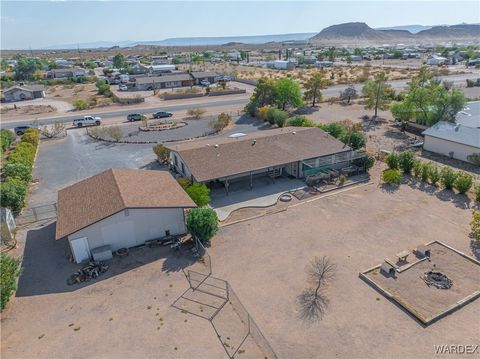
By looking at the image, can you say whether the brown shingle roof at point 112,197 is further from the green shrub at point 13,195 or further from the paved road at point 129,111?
the paved road at point 129,111

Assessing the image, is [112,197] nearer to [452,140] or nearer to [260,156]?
[260,156]

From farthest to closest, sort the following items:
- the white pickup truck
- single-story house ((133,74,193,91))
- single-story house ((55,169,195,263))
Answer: single-story house ((133,74,193,91)), the white pickup truck, single-story house ((55,169,195,263))

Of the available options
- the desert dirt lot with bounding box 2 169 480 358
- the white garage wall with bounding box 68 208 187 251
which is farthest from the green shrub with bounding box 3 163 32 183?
the white garage wall with bounding box 68 208 187 251

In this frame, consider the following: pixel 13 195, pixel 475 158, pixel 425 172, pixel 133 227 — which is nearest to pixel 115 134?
pixel 13 195

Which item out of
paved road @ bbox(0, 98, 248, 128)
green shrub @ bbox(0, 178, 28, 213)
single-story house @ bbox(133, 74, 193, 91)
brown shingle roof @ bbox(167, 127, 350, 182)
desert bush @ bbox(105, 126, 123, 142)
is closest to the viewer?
green shrub @ bbox(0, 178, 28, 213)

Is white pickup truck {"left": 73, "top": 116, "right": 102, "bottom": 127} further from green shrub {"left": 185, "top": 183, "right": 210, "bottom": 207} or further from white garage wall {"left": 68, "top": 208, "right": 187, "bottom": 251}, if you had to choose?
white garage wall {"left": 68, "top": 208, "right": 187, "bottom": 251}

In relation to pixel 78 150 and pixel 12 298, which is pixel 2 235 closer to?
pixel 12 298
